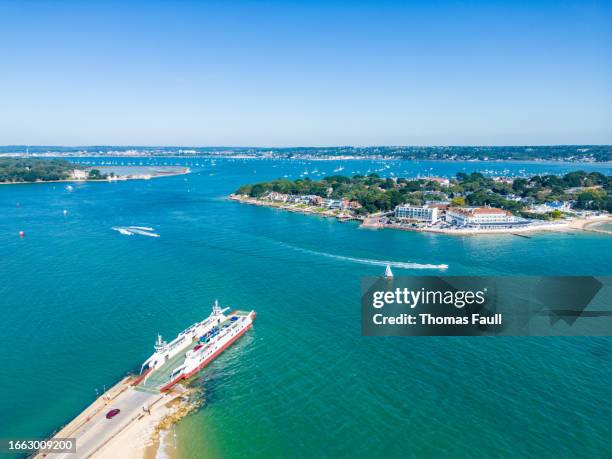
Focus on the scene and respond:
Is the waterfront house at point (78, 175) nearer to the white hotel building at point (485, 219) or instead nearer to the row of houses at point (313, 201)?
the row of houses at point (313, 201)

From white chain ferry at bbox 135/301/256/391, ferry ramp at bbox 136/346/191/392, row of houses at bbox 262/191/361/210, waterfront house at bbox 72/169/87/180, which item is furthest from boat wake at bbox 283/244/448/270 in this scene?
waterfront house at bbox 72/169/87/180

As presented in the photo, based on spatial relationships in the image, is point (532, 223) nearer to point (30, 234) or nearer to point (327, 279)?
point (327, 279)

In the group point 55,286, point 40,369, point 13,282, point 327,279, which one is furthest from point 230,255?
point 40,369

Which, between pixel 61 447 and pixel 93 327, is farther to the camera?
pixel 93 327

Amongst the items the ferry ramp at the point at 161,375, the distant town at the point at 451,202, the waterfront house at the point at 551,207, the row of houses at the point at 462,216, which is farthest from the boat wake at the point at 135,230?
the waterfront house at the point at 551,207

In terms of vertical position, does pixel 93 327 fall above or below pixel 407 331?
below

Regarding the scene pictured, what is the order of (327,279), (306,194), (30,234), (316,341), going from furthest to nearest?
(306,194) → (30,234) → (327,279) → (316,341)

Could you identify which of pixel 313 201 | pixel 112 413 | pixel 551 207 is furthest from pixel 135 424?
pixel 551 207
